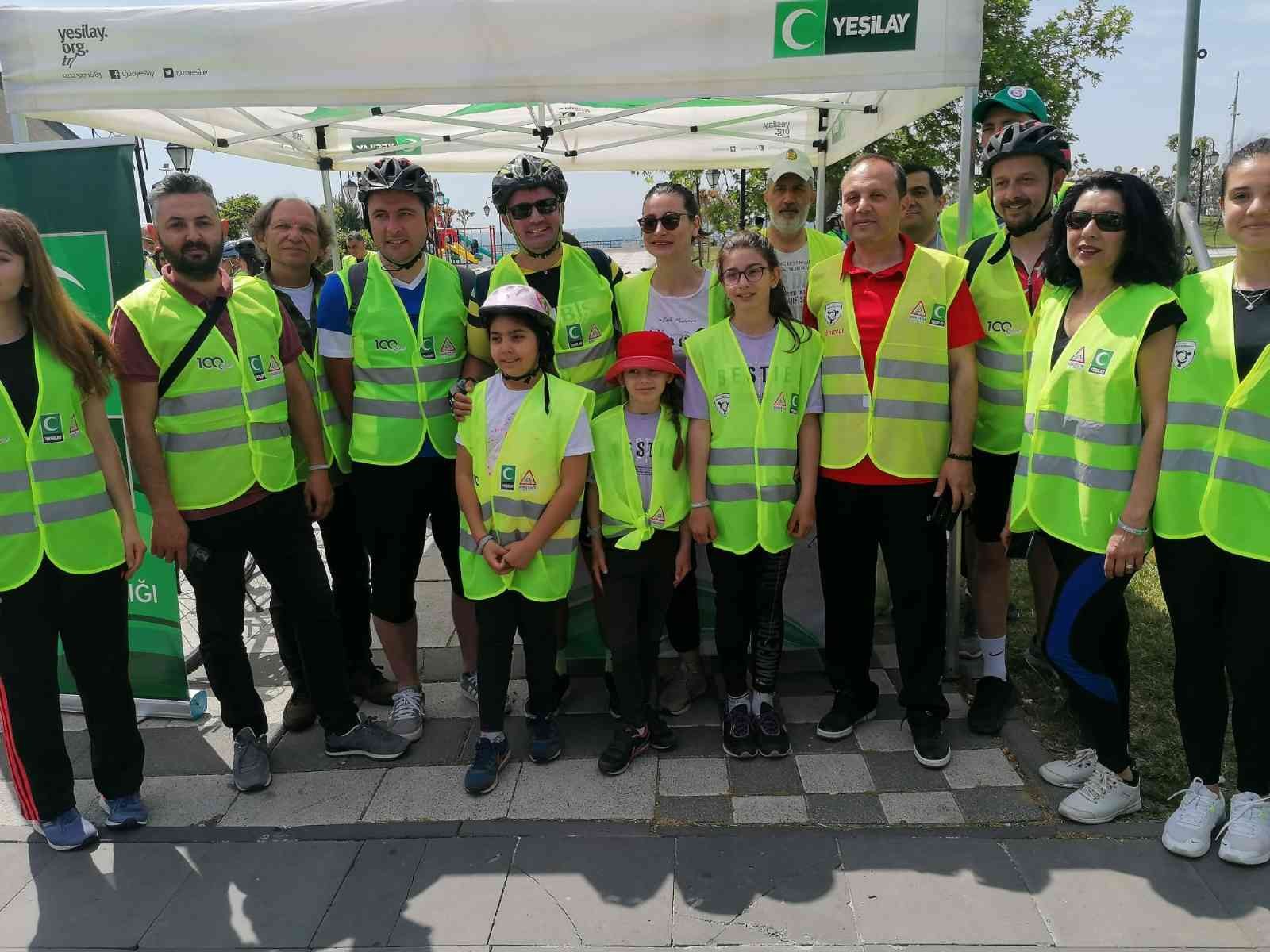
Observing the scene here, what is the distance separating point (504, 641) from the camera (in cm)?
336

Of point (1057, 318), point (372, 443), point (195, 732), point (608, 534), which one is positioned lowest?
point (195, 732)

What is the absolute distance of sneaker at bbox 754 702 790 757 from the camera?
11.2ft

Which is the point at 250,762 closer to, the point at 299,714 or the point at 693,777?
the point at 299,714

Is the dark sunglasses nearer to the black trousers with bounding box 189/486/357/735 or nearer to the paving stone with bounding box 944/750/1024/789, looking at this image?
the black trousers with bounding box 189/486/357/735

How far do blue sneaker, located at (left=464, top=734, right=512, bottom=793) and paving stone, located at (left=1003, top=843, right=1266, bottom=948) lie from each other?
1.82 m

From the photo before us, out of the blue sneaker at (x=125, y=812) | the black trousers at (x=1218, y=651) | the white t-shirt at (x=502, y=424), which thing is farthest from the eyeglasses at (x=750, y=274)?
the blue sneaker at (x=125, y=812)

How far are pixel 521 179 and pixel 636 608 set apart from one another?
1.72 m

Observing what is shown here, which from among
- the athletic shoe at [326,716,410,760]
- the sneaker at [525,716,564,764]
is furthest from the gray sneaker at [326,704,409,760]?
the sneaker at [525,716,564,764]

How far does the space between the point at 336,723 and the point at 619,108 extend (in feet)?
18.5

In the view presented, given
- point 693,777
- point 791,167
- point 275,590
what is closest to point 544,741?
point 693,777

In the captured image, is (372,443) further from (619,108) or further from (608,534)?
(619,108)

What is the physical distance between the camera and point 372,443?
341 cm

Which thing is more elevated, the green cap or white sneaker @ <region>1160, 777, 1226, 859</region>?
the green cap

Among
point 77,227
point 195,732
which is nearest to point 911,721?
point 195,732
